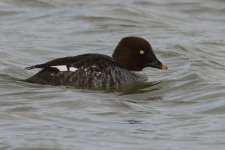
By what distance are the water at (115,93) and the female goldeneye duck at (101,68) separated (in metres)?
0.18

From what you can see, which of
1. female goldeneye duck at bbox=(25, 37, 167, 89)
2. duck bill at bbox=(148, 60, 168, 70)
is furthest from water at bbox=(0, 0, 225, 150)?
duck bill at bbox=(148, 60, 168, 70)

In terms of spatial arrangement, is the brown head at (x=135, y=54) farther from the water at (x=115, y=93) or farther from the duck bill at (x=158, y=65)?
the water at (x=115, y=93)

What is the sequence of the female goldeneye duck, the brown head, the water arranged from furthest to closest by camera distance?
the brown head
the female goldeneye duck
the water

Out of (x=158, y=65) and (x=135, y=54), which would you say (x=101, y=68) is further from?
(x=158, y=65)

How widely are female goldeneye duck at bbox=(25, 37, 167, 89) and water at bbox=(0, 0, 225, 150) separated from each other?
176 mm

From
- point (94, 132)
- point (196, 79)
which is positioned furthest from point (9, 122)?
point (196, 79)

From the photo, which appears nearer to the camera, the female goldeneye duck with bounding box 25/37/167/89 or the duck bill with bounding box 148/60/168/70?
the female goldeneye duck with bounding box 25/37/167/89

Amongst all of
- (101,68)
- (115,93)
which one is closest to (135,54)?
(101,68)

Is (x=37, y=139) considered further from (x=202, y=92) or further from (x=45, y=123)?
(x=202, y=92)

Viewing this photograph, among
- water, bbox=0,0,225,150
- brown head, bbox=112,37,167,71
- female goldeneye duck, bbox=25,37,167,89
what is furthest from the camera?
brown head, bbox=112,37,167,71

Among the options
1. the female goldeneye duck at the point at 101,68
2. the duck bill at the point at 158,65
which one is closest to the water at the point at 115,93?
the female goldeneye duck at the point at 101,68

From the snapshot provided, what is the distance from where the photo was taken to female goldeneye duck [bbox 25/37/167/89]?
1434 cm

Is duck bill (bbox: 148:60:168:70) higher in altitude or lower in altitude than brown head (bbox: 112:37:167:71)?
lower

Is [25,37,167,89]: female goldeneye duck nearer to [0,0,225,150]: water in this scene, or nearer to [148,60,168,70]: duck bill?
[148,60,168,70]: duck bill
